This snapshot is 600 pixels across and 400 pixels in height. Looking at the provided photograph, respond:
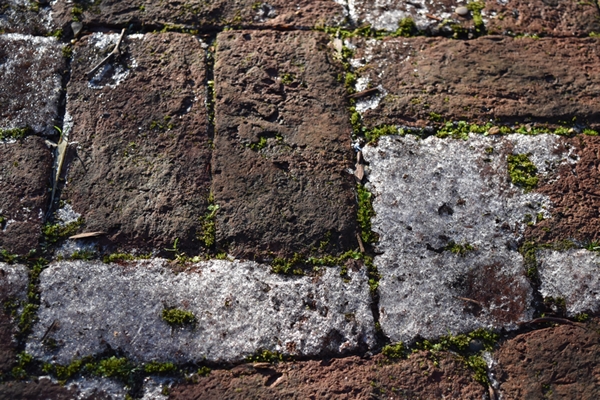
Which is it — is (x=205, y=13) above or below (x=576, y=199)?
above

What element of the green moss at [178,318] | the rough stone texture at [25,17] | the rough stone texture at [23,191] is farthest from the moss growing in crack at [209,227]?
the rough stone texture at [25,17]

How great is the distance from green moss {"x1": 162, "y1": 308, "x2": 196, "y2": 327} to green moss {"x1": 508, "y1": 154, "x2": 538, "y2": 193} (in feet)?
4.13

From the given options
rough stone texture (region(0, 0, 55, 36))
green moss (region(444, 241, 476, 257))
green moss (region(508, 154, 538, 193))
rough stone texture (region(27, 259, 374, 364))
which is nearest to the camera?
rough stone texture (region(27, 259, 374, 364))

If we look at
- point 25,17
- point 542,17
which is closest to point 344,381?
point 542,17

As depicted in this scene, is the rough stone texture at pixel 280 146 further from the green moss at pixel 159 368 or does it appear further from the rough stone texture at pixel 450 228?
the green moss at pixel 159 368

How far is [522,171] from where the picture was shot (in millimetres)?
2227

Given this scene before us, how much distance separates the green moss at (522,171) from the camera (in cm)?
220

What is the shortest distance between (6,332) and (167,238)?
0.57 metres

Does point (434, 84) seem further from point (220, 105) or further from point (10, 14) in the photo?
point (10, 14)

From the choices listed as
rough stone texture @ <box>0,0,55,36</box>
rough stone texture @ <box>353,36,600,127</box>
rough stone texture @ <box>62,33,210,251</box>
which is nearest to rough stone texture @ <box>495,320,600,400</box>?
rough stone texture @ <box>353,36,600,127</box>

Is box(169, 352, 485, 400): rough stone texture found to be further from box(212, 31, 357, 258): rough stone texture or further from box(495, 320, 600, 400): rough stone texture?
box(212, 31, 357, 258): rough stone texture

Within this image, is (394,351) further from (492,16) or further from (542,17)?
(542,17)

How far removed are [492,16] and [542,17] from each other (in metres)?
0.23

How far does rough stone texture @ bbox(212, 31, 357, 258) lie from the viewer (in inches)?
82.1
